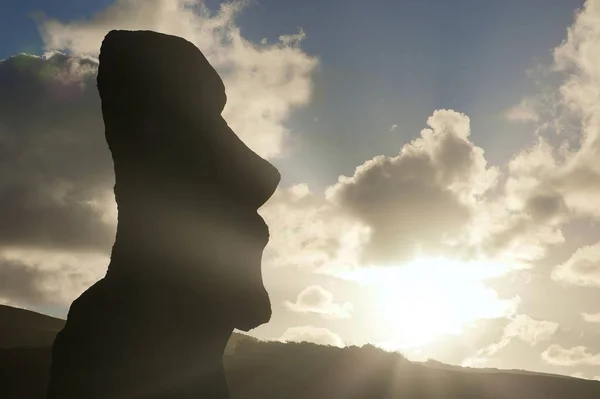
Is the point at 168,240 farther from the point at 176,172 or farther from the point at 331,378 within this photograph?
the point at 331,378

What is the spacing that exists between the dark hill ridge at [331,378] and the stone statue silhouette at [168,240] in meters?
12.6

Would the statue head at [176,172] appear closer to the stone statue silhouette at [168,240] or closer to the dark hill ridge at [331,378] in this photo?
the stone statue silhouette at [168,240]

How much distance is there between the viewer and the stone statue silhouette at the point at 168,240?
12.1 metres

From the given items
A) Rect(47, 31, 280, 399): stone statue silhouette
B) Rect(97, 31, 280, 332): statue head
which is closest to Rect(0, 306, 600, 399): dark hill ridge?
Rect(47, 31, 280, 399): stone statue silhouette

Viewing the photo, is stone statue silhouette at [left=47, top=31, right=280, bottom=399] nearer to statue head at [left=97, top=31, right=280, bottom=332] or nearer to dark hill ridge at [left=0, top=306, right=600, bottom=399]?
statue head at [left=97, top=31, right=280, bottom=332]

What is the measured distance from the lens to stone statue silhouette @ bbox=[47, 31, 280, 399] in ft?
39.8

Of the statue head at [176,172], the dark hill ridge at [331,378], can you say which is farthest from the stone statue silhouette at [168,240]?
the dark hill ridge at [331,378]

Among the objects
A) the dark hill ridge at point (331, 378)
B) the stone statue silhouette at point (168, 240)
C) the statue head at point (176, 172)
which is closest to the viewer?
the stone statue silhouette at point (168, 240)

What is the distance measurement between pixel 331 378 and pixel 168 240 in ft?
55.4

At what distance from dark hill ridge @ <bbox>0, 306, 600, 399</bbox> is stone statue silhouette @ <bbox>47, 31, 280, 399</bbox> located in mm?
12614

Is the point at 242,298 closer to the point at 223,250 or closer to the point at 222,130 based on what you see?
the point at 223,250

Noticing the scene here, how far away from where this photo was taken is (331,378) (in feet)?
90.8

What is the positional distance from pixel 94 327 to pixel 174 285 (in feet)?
5.55

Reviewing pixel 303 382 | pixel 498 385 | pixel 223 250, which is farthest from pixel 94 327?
pixel 498 385
